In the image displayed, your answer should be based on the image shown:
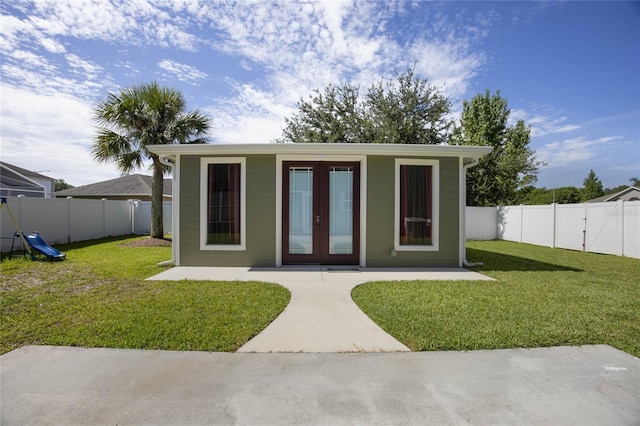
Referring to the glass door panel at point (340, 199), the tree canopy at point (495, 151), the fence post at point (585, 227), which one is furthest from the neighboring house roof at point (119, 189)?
the fence post at point (585, 227)

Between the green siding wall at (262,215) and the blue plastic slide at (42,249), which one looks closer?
the green siding wall at (262,215)

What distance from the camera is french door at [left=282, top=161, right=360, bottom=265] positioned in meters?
7.00

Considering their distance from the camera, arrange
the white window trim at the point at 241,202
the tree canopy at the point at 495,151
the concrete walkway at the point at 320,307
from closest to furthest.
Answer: the concrete walkway at the point at 320,307
the white window trim at the point at 241,202
the tree canopy at the point at 495,151

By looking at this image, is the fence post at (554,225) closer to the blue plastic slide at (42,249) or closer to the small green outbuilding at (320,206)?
the small green outbuilding at (320,206)

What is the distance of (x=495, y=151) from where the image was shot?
17.4 metres

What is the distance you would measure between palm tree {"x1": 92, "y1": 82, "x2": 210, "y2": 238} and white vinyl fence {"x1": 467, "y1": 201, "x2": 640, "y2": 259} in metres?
13.5

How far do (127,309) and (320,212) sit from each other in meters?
4.19

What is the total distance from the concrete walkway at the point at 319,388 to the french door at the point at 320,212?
4.20 m

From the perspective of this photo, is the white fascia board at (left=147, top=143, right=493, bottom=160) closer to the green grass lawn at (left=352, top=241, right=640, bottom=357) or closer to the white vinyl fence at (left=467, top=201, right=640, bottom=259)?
the green grass lawn at (left=352, top=241, right=640, bottom=357)

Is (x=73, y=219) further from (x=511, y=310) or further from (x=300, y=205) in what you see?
(x=511, y=310)

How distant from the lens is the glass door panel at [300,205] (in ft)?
23.0

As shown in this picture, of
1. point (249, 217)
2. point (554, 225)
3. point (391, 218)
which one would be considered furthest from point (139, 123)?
point (554, 225)

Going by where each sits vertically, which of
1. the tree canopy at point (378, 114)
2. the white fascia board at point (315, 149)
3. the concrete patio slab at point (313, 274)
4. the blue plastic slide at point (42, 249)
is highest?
the tree canopy at point (378, 114)

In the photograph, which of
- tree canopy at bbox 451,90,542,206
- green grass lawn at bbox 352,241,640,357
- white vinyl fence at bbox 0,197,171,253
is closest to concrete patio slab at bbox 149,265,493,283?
green grass lawn at bbox 352,241,640,357
